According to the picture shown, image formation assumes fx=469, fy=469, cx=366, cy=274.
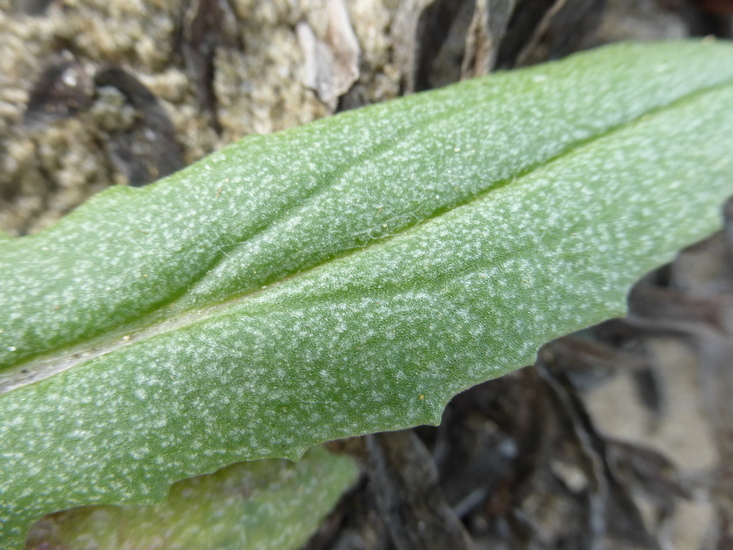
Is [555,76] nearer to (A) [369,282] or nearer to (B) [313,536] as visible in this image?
(A) [369,282]

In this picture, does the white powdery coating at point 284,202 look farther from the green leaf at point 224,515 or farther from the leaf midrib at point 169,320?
the green leaf at point 224,515

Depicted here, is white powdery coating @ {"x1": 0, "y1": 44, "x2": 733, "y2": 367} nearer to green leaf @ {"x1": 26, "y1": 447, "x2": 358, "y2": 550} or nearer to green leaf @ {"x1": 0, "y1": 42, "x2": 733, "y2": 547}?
green leaf @ {"x1": 0, "y1": 42, "x2": 733, "y2": 547}

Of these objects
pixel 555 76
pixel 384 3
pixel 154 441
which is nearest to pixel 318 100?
pixel 384 3

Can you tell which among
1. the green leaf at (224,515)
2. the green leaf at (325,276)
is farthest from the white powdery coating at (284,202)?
the green leaf at (224,515)

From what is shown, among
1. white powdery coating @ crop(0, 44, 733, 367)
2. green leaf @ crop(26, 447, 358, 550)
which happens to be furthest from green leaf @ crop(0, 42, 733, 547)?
green leaf @ crop(26, 447, 358, 550)

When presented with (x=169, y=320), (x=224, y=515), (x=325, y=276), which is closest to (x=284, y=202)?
(x=325, y=276)
